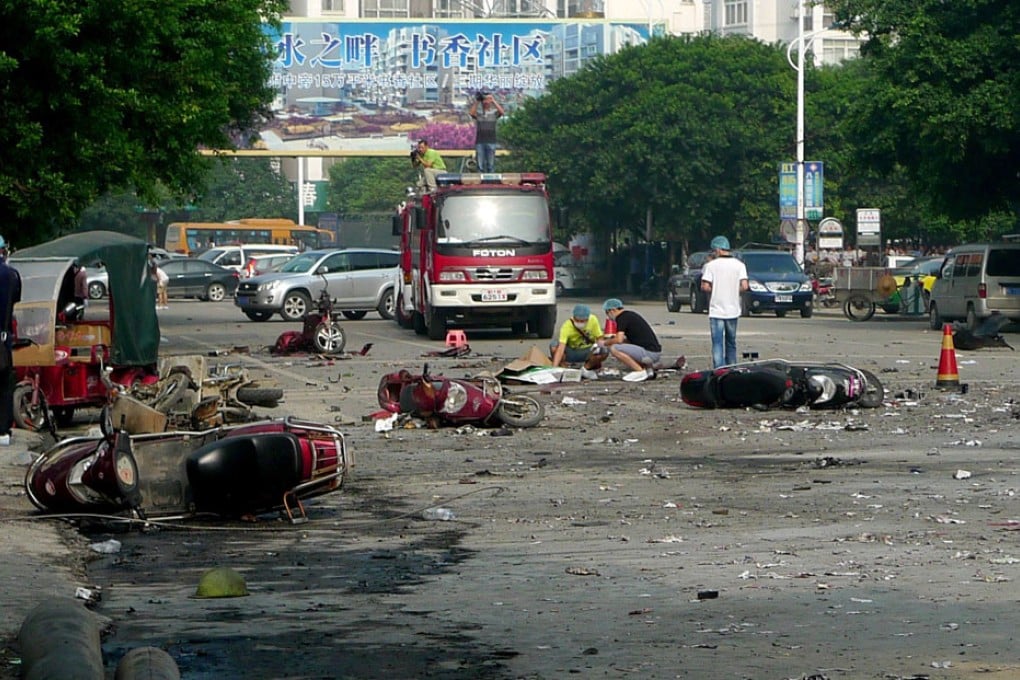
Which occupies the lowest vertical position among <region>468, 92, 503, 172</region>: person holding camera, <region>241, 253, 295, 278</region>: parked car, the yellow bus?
<region>241, 253, 295, 278</region>: parked car

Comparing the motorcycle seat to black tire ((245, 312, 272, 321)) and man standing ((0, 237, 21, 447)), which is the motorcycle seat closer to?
man standing ((0, 237, 21, 447))

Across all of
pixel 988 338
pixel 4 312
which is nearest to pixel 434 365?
pixel 988 338

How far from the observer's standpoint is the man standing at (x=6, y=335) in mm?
14539

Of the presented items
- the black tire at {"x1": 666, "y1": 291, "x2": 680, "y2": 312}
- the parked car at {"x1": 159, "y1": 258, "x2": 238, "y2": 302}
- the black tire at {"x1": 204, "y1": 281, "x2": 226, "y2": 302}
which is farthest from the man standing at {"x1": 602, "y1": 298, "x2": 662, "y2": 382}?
the black tire at {"x1": 204, "y1": 281, "x2": 226, "y2": 302}

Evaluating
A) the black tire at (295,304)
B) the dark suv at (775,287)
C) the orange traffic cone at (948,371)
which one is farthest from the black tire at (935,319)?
the orange traffic cone at (948,371)

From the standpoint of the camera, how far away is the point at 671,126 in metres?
65.2

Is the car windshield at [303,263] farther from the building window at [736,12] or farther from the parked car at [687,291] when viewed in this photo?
the building window at [736,12]

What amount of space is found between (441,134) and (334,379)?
6003 cm

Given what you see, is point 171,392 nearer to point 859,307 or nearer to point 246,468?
point 246,468

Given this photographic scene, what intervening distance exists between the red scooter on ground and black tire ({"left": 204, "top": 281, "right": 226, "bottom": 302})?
151 feet

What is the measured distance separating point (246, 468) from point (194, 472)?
32 centimetres

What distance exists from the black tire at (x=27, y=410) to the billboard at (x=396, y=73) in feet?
204

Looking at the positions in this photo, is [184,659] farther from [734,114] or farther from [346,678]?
[734,114]

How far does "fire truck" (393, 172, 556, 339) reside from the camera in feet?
104
